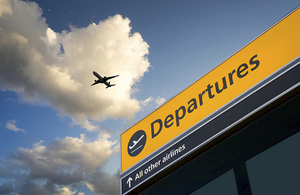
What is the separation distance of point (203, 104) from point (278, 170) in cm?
257

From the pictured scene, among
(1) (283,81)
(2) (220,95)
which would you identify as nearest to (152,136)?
(2) (220,95)

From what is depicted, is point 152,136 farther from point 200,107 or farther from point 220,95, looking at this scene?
point 220,95

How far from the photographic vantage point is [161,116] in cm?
908

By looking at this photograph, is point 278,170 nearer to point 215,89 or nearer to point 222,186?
point 222,186

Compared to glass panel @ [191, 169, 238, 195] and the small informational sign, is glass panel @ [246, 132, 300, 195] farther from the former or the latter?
the small informational sign

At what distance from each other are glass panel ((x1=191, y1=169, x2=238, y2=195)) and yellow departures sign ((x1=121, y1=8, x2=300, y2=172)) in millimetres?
1817

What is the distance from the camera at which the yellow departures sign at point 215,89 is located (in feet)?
21.9

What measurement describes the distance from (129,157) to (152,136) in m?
1.18

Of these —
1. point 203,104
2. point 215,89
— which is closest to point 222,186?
point 203,104

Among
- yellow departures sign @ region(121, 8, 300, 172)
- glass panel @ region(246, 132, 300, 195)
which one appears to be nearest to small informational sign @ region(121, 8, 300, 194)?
yellow departures sign @ region(121, 8, 300, 172)

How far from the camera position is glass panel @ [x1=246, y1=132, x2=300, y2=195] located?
20.4 ft

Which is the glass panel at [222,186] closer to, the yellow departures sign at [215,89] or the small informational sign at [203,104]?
the small informational sign at [203,104]

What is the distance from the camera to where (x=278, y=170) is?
6570 mm

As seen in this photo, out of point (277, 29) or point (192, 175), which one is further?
point (192, 175)
